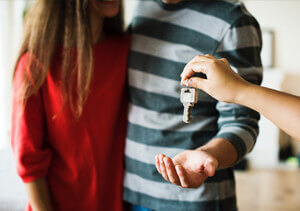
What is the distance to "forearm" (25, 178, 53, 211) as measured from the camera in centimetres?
72

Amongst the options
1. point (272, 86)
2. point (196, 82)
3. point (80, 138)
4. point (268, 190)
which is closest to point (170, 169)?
point (196, 82)

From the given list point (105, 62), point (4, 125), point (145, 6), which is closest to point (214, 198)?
point (105, 62)

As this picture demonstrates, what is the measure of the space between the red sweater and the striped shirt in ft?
0.14

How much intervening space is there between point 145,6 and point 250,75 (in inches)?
14.9

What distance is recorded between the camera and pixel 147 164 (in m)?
0.74

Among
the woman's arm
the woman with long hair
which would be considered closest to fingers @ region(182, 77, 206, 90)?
the woman's arm

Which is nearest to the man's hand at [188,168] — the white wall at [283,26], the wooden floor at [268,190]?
the wooden floor at [268,190]

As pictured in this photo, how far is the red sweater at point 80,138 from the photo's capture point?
2.34 ft

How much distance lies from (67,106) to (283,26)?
2911mm

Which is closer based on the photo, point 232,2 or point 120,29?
point 232,2

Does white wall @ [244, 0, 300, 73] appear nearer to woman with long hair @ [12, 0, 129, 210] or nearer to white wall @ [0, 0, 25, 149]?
white wall @ [0, 0, 25, 149]

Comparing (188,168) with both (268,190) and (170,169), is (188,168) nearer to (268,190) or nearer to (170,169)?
(170,169)

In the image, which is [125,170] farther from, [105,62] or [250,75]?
[250,75]

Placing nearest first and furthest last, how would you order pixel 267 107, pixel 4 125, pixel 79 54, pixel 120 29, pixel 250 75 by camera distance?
1. pixel 267 107
2. pixel 250 75
3. pixel 79 54
4. pixel 120 29
5. pixel 4 125
